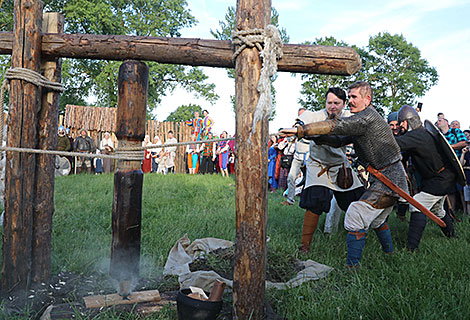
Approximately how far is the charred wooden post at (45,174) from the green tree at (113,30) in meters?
21.3

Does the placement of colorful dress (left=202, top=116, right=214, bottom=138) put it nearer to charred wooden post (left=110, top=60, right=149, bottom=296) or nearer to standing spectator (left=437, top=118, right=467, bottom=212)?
standing spectator (left=437, top=118, right=467, bottom=212)

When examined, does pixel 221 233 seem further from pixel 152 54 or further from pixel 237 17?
pixel 237 17

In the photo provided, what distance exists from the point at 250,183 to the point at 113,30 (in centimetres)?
2618

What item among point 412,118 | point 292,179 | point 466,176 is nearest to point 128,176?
point 412,118

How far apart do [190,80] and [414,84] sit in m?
19.8

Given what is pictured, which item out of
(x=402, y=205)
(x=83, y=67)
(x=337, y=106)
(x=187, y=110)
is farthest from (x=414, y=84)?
(x=337, y=106)

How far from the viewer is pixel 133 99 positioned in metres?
2.61

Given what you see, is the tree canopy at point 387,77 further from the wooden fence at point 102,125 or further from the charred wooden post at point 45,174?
the charred wooden post at point 45,174

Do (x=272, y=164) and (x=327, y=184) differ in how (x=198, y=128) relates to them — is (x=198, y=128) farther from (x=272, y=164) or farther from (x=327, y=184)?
(x=327, y=184)

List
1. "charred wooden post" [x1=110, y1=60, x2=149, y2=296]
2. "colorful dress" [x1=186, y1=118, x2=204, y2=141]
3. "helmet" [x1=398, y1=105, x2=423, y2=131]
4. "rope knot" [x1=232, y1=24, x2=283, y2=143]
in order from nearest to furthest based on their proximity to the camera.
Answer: "rope knot" [x1=232, y1=24, x2=283, y2=143] → "charred wooden post" [x1=110, y1=60, x2=149, y2=296] → "helmet" [x1=398, y1=105, x2=423, y2=131] → "colorful dress" [x1=186, y1=118, x2=204, y2=141]

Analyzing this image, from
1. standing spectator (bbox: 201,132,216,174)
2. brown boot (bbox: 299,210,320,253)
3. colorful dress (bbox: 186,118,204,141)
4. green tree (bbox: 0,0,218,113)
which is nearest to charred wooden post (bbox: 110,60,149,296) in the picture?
brown boot (bbox: 299,210,320,253)

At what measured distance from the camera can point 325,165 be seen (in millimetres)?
4172

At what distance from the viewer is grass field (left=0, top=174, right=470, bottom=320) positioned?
2.29 meters

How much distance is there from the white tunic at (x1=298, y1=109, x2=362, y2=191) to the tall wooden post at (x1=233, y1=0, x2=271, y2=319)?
211 centimetres
